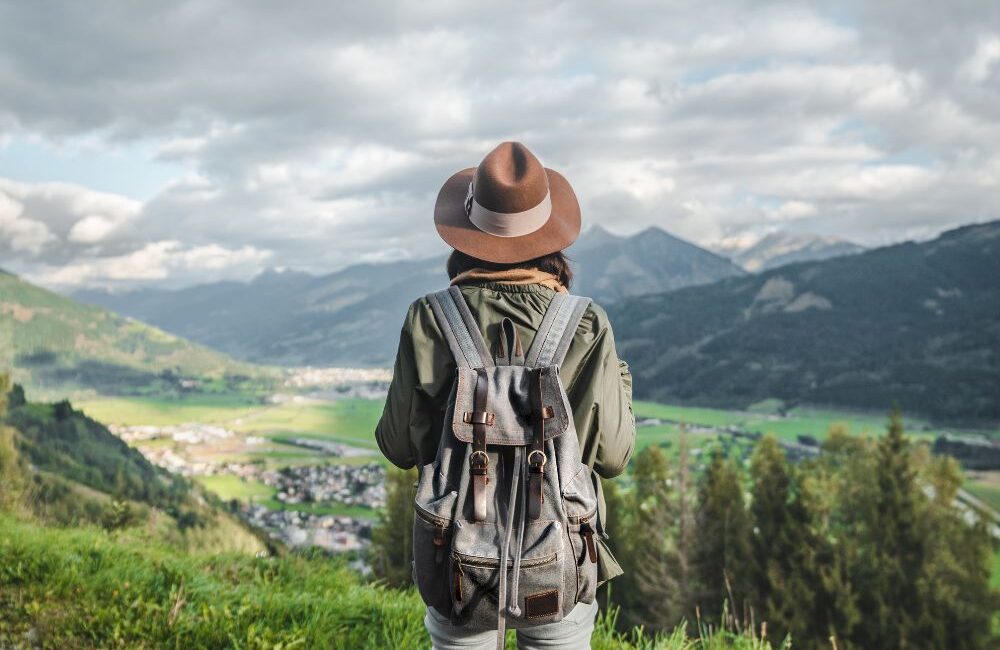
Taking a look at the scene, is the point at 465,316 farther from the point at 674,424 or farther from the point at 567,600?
the point at 674,424

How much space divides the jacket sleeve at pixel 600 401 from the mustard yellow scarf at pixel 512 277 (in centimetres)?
26

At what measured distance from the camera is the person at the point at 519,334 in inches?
97.3

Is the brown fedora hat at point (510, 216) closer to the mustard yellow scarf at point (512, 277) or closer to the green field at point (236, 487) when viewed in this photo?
the mustard yellow scarf at point (512, 277)

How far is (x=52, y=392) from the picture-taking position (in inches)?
7697

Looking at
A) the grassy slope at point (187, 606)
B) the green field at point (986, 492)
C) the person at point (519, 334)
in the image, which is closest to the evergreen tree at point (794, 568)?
the grassy slope at point (187, 606)

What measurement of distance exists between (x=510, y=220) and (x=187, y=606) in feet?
10.8

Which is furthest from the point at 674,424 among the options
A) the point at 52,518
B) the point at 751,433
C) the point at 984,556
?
the point at 52,518

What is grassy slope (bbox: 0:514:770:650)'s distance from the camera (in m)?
3.89

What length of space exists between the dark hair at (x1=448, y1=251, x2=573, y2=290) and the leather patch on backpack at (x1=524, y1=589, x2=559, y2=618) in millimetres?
1159

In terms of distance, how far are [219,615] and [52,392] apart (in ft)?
748

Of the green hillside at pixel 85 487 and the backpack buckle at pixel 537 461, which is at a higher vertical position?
the backpack buckle at pixel 537 461

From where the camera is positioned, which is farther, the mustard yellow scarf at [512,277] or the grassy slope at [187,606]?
the grassy slope at [187,606]

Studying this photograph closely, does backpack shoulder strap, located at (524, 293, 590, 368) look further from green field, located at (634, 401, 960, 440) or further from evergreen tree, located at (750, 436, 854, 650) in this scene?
green field, located at (634, 401, 960, 440)

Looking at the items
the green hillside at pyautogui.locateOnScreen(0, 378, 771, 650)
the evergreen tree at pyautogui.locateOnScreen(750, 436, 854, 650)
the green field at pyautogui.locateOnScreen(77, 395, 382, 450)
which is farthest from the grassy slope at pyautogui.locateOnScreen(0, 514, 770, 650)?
the green field at pyautogui.locateOnScreen(77, 395, 382, 450)
